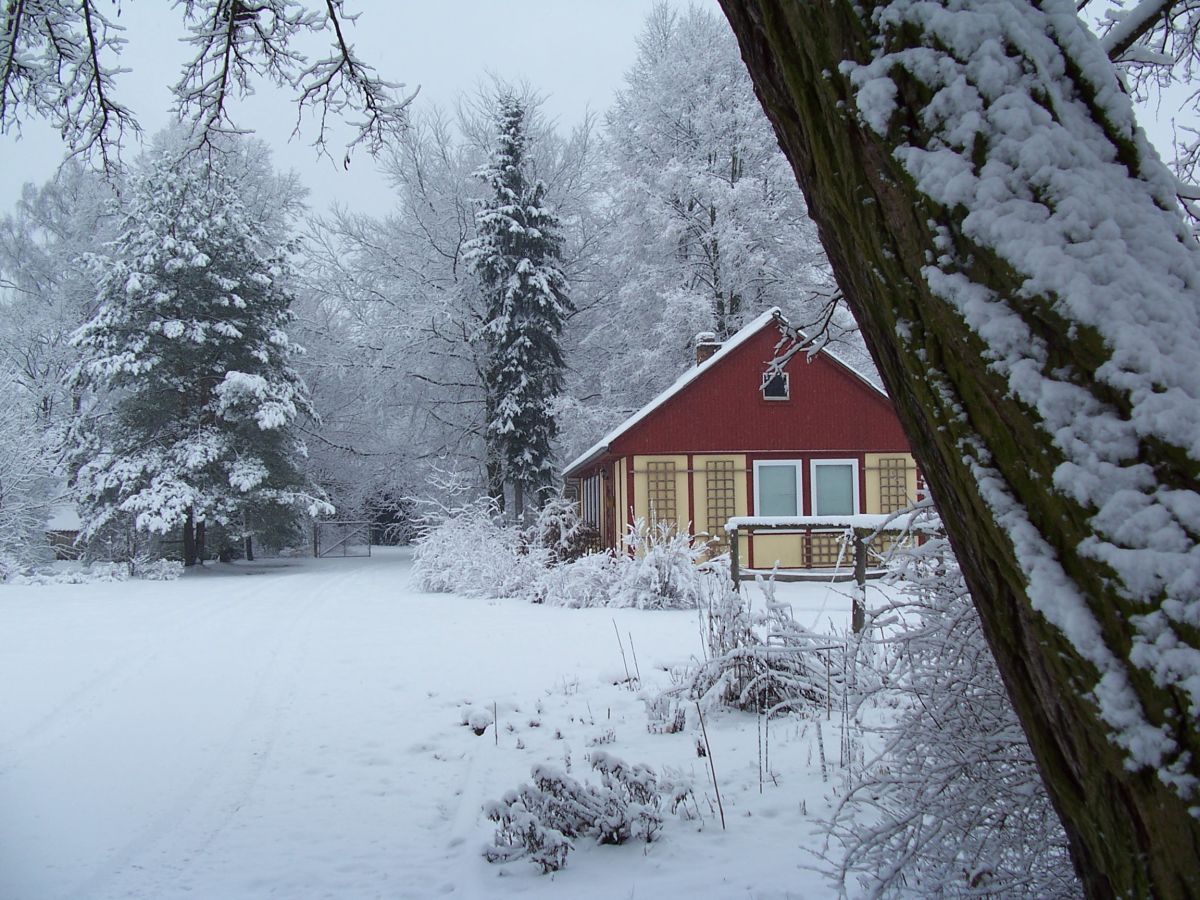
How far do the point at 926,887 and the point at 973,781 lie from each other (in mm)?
401

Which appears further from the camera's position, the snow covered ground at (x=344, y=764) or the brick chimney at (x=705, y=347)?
the brick chimney at (x=705, y=347)

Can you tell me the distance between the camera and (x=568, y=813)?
11.1 feet

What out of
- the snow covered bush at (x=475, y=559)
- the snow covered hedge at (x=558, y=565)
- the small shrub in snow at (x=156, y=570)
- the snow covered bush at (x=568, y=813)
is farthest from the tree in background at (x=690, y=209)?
the snow covered bush at (x=568, y=813)

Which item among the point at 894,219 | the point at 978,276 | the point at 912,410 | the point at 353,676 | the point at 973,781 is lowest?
the point at 353,676

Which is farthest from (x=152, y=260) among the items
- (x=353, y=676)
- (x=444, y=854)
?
(x=444, y=854)

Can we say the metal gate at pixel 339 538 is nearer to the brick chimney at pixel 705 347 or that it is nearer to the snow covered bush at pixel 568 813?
the brick chimney at pixel 705 347

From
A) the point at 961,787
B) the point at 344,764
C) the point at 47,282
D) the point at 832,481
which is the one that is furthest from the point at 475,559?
the point at 47,282

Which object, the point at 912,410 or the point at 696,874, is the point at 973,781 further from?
the point at 912,410

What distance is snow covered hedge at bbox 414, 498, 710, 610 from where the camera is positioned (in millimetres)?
11320

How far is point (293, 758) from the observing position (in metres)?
4.66

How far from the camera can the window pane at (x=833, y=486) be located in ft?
56.4

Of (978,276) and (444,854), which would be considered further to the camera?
(444,854)

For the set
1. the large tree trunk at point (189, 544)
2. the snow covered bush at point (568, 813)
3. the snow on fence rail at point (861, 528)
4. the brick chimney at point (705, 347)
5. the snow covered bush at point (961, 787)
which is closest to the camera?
the snow covered bush at point (961, 787)

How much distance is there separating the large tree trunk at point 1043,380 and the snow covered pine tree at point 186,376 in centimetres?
1998
